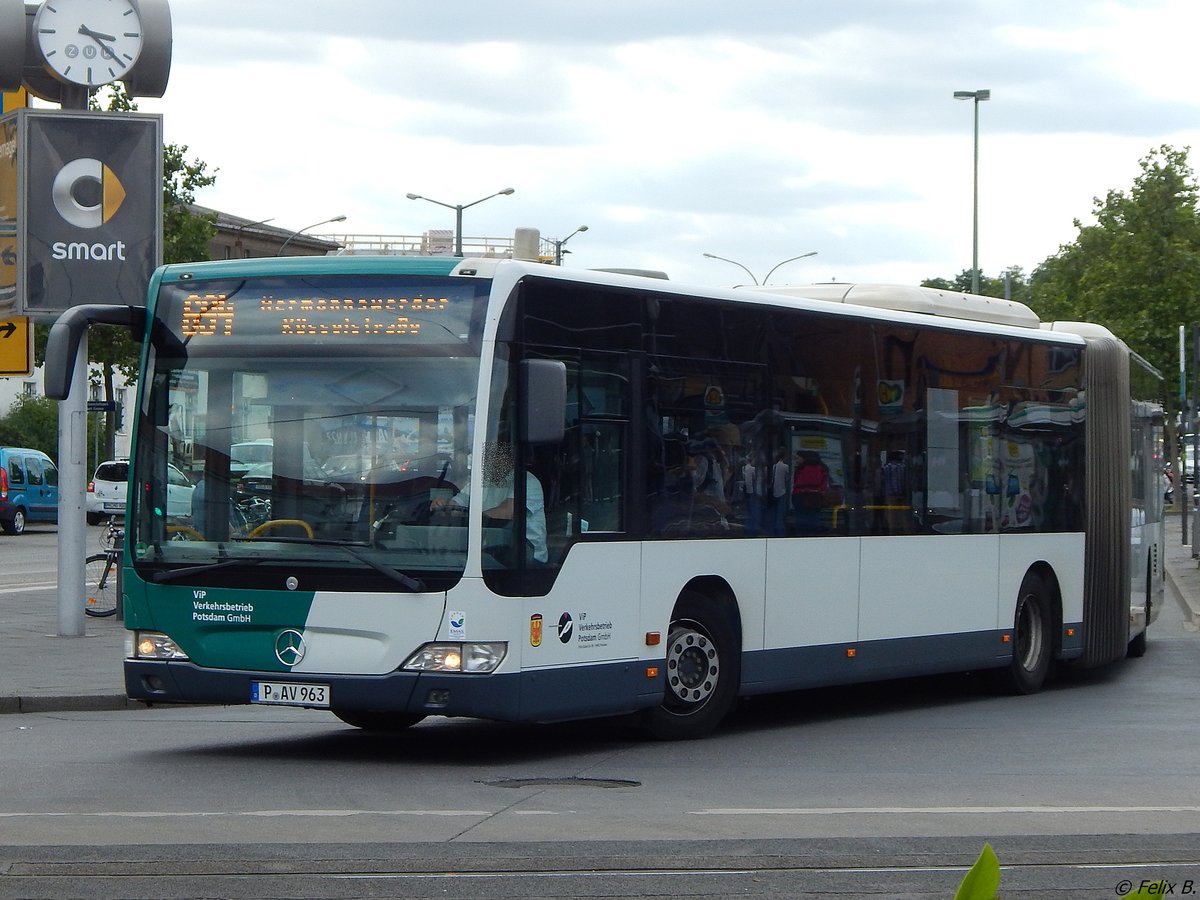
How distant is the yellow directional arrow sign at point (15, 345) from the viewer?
60.4 ft

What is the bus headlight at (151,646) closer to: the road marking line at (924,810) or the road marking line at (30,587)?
the road marking line at (924,810)

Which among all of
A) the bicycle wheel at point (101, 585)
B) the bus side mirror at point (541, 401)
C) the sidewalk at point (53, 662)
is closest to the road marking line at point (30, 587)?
the sidewalk at point (53, 662)

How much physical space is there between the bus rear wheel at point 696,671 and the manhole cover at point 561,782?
5.00 ft

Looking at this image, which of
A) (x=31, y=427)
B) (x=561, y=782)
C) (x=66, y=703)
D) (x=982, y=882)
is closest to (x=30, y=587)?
(x=66, y=703)

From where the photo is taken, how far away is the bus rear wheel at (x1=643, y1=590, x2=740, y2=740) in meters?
11.4

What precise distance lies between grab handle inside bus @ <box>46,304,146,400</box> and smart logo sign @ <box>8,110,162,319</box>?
6565 mm

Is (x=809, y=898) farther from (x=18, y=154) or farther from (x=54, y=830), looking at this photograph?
(x=18, y=154)

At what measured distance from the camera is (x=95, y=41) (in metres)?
17.1

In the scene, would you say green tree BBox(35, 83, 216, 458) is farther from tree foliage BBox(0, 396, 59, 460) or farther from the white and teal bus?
the white and teal bus

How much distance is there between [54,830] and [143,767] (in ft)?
7.56

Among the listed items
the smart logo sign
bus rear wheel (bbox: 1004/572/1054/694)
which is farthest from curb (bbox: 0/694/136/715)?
bus rear wheel (bbox: 1004/572/1054/694)

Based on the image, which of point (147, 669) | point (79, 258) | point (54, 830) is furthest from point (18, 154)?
point (54, 830)

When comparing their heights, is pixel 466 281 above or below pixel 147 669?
above

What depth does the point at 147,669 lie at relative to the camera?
417 inches
